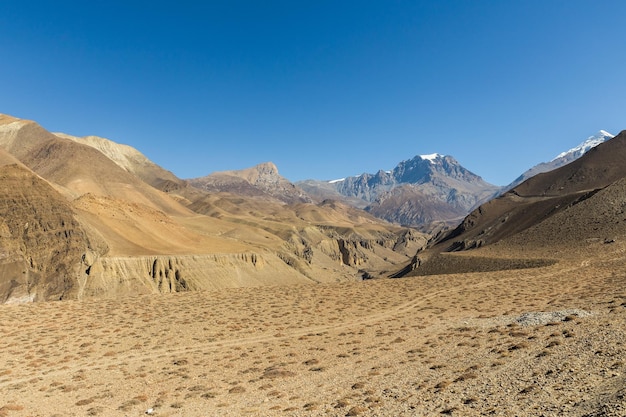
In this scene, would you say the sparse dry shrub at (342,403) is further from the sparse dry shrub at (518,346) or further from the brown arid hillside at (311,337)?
the sparse dry shrub at (518,346)

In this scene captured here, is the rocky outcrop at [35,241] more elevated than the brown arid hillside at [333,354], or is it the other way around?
the rocky outcrop at [35,241]

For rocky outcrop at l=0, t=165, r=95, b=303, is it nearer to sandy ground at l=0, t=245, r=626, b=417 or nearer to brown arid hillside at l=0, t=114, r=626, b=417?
brown arid hillside at l=0, t=114, r=626, b=417


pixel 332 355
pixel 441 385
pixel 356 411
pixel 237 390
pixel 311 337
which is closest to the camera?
pixel 356 411

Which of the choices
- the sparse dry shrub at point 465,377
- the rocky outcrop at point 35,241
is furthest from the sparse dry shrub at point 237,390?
the rocky outcrop at point 35,241

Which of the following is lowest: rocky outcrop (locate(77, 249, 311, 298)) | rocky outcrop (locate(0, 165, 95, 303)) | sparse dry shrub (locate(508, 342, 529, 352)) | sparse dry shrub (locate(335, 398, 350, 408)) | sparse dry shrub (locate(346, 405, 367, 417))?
sparse dry shrub (locate(335, 398, 350, 408))

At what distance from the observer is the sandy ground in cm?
1279

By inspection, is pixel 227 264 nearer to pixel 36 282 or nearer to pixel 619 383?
pixel 36 282

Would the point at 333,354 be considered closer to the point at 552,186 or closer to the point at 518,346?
the point at 518,346

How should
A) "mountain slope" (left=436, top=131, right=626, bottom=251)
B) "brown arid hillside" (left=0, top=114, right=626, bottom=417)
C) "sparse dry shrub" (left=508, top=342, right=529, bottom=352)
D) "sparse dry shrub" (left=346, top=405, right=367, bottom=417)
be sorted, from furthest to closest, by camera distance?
1. "mountain slope" (left=436, top=131, right=626, bottom=251)
2. "sparse dry shrub" (left=508, top=342, right=529, bottom=352)
3. "brown arid hillside" (left=0, top=114, right=626, bottom=417)
4. "sparse dry shrub" (left=346, top=405, right=367, bottom=417)

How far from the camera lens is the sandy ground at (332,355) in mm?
12789

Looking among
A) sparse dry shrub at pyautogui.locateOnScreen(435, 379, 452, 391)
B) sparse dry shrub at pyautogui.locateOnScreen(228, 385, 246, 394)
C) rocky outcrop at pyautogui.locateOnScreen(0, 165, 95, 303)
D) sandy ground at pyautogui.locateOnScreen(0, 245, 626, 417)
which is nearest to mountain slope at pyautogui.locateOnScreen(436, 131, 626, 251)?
sandy ground at pyautogui.locateOnScreen(0, 245, 626, 417)

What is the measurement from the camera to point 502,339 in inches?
741

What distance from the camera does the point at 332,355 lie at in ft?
66.7

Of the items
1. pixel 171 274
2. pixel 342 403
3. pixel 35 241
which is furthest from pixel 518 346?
pixel 35 241
